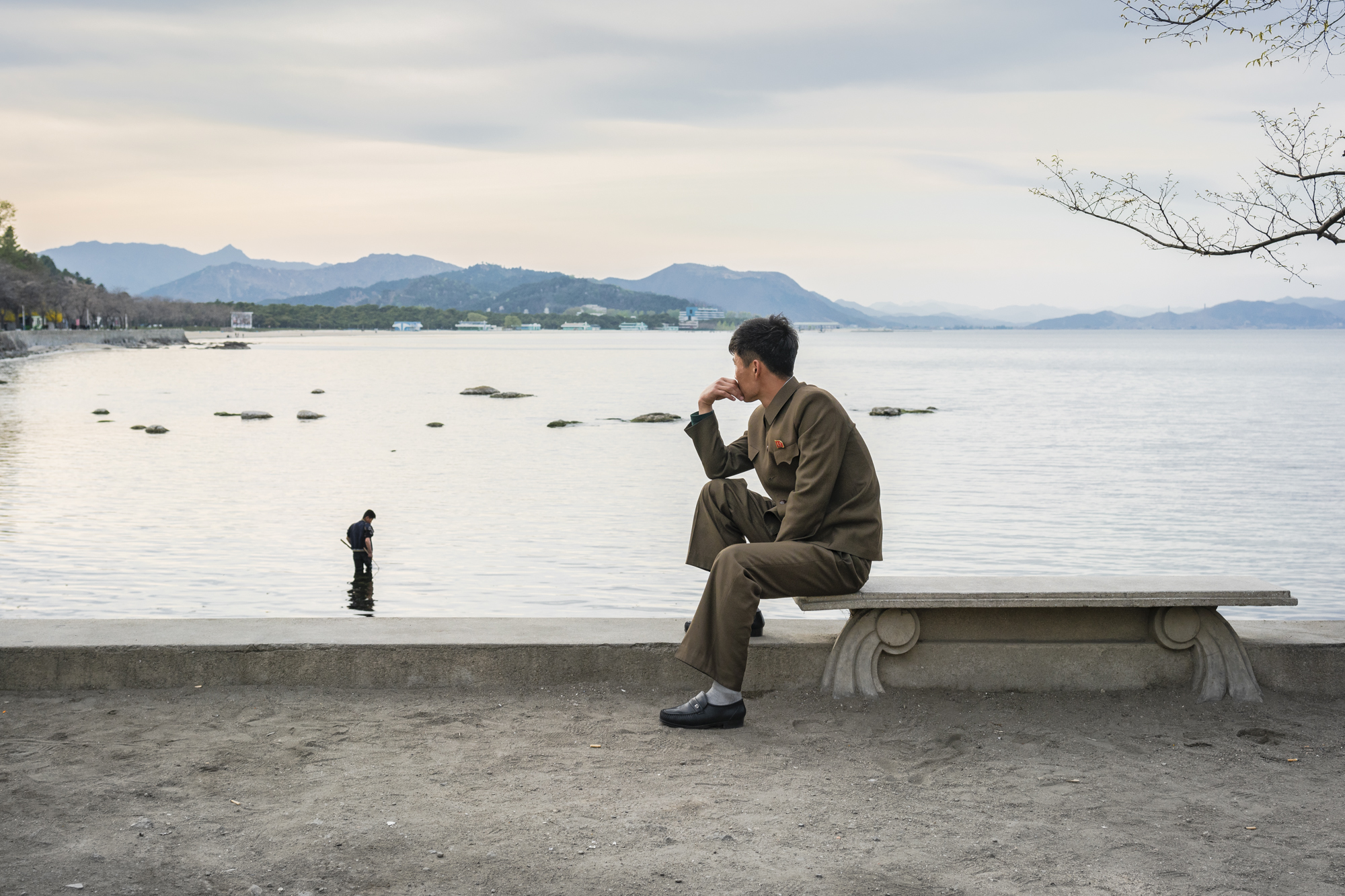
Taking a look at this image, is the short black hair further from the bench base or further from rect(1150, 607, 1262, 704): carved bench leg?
rect(1150, 607, 1262, 704): carved bench leg

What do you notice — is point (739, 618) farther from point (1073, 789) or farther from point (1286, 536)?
point (1286, 536)

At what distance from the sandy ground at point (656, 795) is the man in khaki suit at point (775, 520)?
15.5 inches

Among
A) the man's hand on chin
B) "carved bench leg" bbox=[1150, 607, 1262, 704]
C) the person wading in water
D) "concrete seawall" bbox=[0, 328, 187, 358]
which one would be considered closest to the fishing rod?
the person wading in water

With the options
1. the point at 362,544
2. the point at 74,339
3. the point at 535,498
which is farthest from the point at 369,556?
the point at 74,339

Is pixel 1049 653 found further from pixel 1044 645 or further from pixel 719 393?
pixel 719 393

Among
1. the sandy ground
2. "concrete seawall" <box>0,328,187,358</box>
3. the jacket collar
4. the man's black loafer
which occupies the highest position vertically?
"concrete seawall" <box>0,328,187,358</box>

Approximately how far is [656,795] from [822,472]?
66.4 inches

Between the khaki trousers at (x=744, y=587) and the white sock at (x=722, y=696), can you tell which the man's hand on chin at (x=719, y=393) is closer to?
the khaki trousers at (x=744, y=587)

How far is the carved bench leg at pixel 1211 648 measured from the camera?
5805 mm

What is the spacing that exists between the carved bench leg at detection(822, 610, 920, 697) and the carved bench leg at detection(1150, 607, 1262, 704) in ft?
4.18

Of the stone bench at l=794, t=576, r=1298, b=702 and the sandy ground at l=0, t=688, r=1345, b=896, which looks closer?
the sandy ground at l=0, t=688, r=1345, b=896

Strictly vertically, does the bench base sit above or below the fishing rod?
above

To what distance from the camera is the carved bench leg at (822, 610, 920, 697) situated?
5.78 m

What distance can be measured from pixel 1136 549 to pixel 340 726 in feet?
60.8
